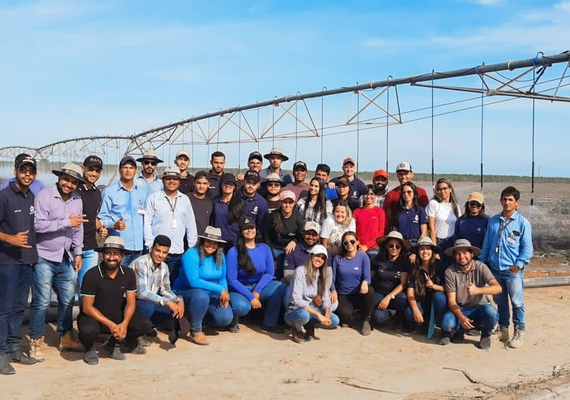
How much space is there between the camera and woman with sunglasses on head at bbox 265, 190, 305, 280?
26.0 ft

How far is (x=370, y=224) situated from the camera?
8367mm

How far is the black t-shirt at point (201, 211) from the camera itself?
311 inches

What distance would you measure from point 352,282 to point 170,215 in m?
2.37

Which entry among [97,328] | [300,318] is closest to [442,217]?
[300,318]

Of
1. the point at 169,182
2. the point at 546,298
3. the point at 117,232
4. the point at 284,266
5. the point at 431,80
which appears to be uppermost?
the point at 431,80

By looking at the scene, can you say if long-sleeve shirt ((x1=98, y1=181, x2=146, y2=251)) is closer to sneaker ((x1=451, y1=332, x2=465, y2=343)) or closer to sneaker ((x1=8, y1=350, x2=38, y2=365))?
sneaker ((x1=8, y1=350, x2=38, y2=365))

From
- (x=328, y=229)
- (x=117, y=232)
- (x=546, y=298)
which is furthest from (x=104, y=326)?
(x=546, y=298)

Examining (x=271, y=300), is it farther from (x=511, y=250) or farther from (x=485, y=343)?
(x=511, y=250)

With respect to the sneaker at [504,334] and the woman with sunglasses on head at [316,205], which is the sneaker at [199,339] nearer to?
the woman with sunglasses on head at [316,205]

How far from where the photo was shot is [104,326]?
20.8 ft

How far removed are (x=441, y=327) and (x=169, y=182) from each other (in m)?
3.61

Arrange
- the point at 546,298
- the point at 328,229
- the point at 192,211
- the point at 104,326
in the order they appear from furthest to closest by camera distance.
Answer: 1. the point at 546,298
2. the point at 328,229
3. the point at 192,211
4. the point at 104,326

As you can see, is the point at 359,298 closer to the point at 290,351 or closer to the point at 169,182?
the point at 290,351

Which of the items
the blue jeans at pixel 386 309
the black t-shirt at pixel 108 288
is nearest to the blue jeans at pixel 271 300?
the blue jeans at pixel 386 309
